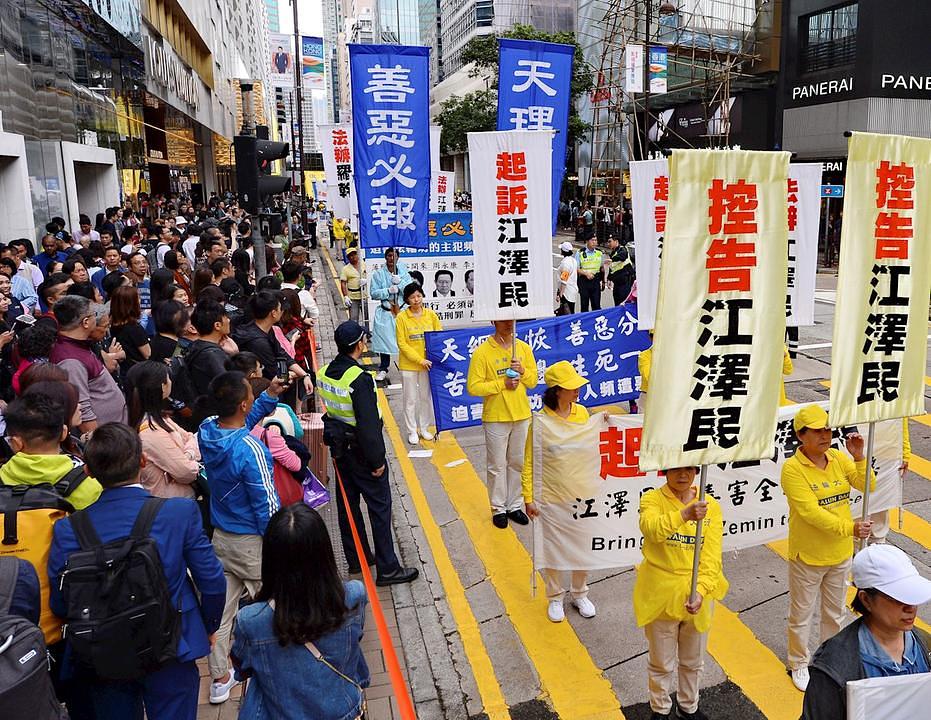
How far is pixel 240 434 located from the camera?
158 inches

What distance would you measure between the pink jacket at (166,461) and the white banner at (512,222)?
2.74 meters


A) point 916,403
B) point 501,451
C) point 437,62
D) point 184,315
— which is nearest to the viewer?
point 916,403

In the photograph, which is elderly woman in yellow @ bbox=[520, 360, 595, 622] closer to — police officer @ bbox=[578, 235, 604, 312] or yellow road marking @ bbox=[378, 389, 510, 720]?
yellow road marking @ bbox=[378, 389, 510, 720]

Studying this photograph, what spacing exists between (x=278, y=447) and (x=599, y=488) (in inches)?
81.9

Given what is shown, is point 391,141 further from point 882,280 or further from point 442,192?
point 442,192

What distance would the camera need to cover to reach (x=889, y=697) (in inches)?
102

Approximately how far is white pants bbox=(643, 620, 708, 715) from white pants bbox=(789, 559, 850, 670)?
734mm

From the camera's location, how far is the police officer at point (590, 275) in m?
13.9

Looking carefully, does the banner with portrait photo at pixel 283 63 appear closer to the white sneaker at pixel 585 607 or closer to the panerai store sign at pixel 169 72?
the panerai store sign at pixel 169 72

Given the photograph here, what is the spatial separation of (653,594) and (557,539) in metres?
1.25

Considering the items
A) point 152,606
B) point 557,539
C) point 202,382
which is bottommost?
point 557,539

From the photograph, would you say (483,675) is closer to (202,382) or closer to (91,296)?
(202,382)

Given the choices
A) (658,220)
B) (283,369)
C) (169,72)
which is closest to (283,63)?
(169,72)

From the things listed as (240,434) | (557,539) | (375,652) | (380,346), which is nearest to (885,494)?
(557,539)
